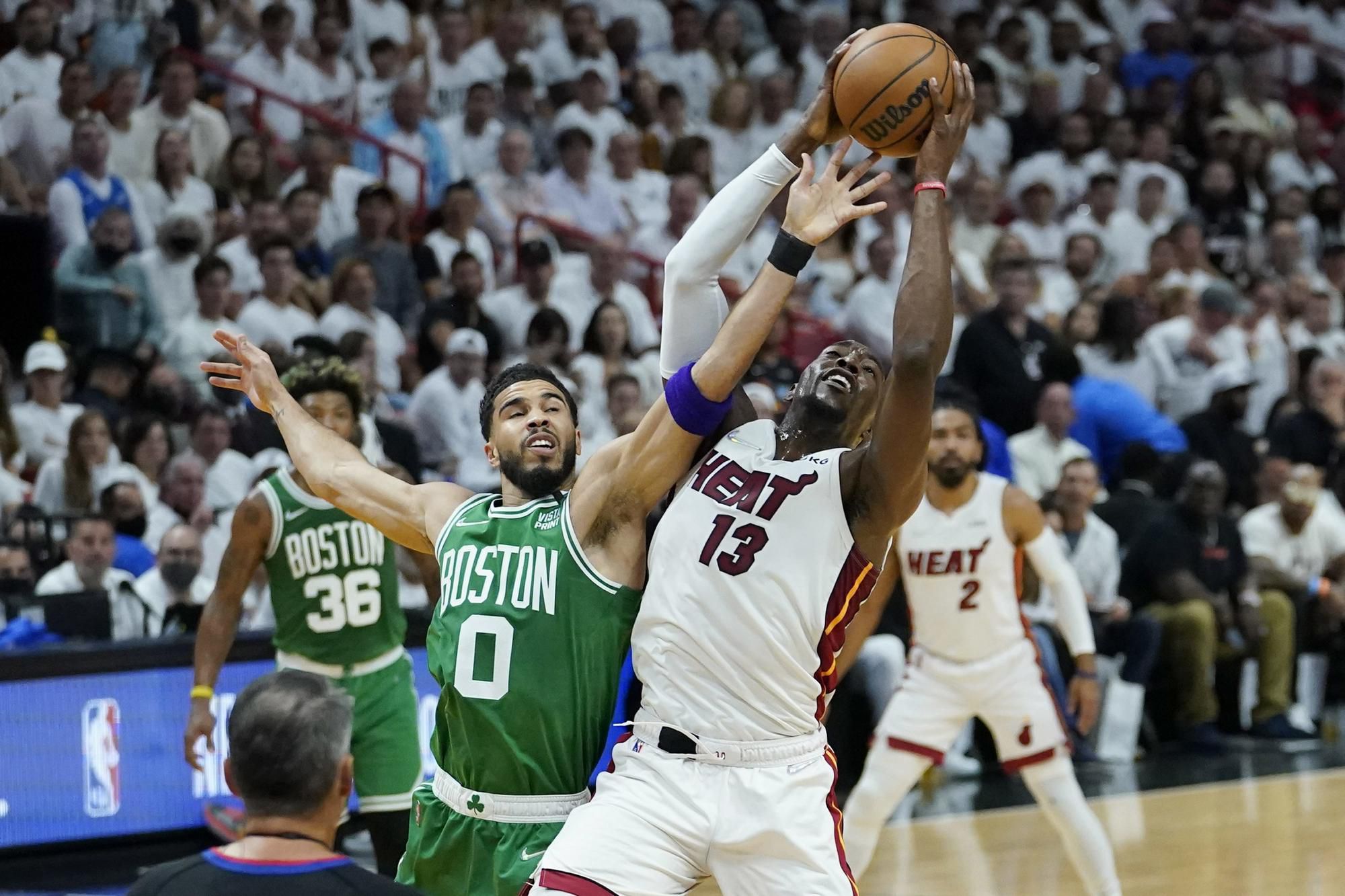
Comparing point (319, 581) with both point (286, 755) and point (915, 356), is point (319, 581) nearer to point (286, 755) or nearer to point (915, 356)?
Answer: point (915, 356)

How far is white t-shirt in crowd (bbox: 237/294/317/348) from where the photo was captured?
10.9 m

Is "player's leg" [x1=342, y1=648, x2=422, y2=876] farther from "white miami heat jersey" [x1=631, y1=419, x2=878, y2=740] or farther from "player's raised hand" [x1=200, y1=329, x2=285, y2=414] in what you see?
"white miami heat jersey" [x1=631, y1=419, x2=878, y2=740]

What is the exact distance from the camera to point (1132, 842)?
8.93 metres

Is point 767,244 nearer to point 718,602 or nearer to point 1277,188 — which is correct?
point 1277,188

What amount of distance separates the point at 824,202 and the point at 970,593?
11.4ft

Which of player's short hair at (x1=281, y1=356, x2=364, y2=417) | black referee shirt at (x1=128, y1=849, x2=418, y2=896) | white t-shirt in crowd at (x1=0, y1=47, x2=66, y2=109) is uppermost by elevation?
white t-shirt in crowd at (x1=0, y1=47, x2=66, y2=109)

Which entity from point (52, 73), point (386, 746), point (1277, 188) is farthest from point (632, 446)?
point (1277, 188)

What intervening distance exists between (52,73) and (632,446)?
856cm

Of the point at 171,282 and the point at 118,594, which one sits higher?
the point at 171,282

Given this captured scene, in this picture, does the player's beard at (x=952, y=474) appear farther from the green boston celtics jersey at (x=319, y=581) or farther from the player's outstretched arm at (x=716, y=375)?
the player's outstretched arm at (x=716, y=375)

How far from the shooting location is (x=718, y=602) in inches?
173

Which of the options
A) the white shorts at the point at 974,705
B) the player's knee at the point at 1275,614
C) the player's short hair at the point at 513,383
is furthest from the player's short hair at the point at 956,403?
the player's knee at the point at 1275,614

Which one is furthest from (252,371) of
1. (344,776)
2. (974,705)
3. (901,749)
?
(974,705)

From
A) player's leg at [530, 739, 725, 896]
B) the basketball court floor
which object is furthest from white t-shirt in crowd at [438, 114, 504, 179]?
player's leg at [530, 739, 725, 896]
